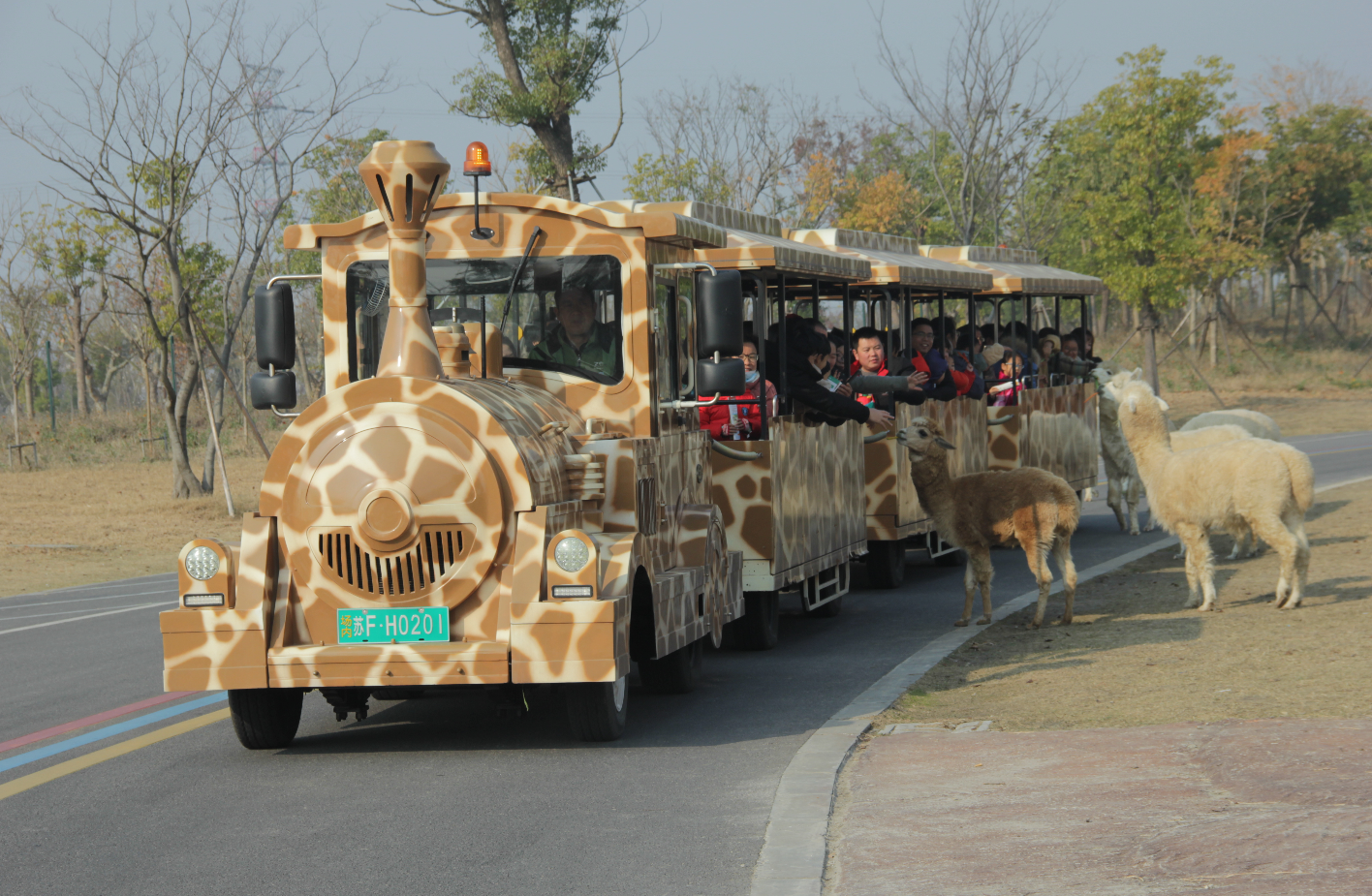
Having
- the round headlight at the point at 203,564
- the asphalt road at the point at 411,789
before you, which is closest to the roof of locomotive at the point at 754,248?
the asphalt road at the point at 411,789

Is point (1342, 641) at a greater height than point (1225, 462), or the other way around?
point (1225, 462)

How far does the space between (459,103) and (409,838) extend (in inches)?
944

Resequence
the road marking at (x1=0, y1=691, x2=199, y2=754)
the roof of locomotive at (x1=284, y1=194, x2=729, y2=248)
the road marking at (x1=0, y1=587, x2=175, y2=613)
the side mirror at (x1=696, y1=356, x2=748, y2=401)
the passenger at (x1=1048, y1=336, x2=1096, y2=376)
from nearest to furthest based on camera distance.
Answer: the side mirror at (x1=696, y1=356, x2=748, y2=401) < the road marking at (x1=0, y1=691, x2=199, y2=754) < the roof of locomotive at (x1=284, y1=194, x2=729, y2=248) < the road marking at (x1=0, y1=587, x2=175, y2=613) < the passenger at (x1=1048, y1=336, x2=1096, y2=376)

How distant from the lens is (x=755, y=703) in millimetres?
9219

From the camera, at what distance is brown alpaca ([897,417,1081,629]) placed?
11742mm

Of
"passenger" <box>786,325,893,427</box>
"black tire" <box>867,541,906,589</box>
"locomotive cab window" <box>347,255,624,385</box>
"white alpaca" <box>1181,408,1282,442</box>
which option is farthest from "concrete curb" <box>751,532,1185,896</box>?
"white alpaca" <box>1181,408,1282,442</box>

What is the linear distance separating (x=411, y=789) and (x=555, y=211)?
3.48 meters

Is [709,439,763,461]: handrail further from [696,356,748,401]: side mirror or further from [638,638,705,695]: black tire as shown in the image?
[696,356,748,401]: side mirror

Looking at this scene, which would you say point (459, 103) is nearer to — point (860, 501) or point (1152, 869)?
point (860, 501)

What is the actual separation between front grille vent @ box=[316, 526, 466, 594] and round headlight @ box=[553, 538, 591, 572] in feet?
1.58

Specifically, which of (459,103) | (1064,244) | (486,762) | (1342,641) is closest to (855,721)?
(486,762)

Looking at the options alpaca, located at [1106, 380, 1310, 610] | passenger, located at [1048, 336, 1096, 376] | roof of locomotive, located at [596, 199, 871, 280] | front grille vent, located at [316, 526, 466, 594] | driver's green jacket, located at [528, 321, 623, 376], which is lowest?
alpaca, located at [1106, 380, 1310, 610]

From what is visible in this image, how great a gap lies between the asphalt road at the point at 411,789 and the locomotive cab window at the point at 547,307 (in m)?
2.07

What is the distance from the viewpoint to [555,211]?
354 inches
